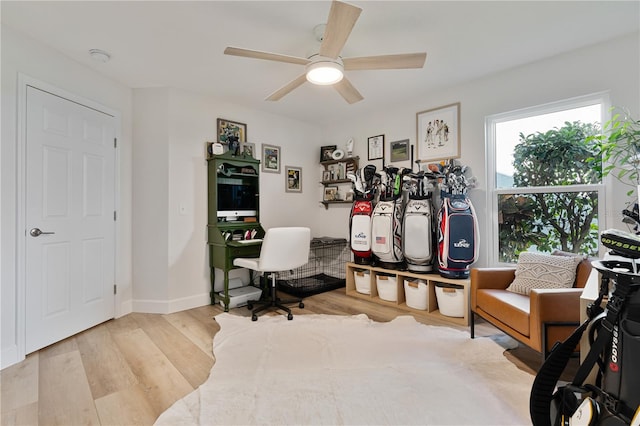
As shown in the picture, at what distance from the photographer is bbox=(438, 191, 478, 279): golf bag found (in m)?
2.74

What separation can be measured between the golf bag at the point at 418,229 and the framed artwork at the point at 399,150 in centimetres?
58

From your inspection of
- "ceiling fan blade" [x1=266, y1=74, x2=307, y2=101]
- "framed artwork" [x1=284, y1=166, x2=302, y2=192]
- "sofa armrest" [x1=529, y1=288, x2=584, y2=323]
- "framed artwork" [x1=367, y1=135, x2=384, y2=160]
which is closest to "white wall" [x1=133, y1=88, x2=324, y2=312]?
"framed artwork" [x1=284, y1=166, x2=302, y2=192]

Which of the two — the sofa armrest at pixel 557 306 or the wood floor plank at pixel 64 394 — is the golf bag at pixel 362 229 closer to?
the sofa armrest at pixel 557 306

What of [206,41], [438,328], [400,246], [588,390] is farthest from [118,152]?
[588,390]

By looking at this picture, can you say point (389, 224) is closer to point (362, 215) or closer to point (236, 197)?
point (362, 215)

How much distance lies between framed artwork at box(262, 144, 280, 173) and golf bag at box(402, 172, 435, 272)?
1.88 m

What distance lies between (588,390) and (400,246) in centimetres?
224

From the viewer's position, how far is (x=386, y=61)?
6.53 feet

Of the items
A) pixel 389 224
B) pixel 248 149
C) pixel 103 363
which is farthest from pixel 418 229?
pixel 103 363

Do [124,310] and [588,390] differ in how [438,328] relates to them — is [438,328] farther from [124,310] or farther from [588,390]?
[124,310]

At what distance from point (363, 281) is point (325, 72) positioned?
2.39 metres

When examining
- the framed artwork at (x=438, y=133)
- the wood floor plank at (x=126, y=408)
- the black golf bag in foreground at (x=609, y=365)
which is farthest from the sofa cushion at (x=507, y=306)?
the wood floor plank at (x=126, y=408)

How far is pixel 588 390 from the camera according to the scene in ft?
3.07

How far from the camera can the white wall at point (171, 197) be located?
3.09 meters
